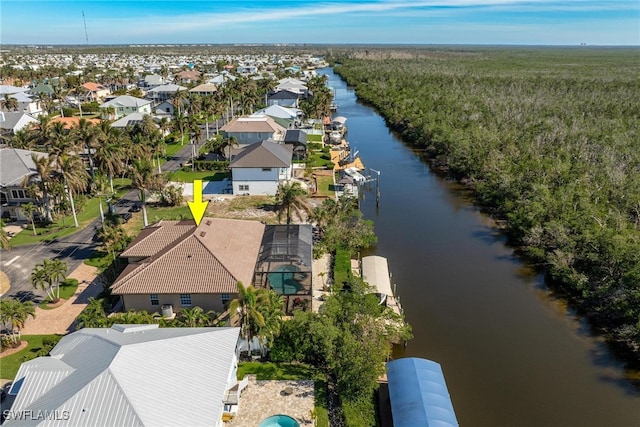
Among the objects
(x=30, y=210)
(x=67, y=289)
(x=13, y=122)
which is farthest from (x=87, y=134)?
(x=13, y=122)

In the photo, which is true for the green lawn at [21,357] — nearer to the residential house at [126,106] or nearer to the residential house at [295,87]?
the residential house at [126,106]

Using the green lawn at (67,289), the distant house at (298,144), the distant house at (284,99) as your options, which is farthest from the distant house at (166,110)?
the green lawn at (67,289)

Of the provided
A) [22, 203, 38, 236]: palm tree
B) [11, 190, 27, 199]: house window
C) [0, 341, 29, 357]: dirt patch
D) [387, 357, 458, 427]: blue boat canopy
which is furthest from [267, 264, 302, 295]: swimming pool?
[11, 190, 27, 199]: house window

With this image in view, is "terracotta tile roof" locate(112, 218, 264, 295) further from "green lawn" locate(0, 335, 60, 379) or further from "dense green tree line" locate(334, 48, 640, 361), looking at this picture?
"dense green tree line" locate(334, 48, 640, 361)

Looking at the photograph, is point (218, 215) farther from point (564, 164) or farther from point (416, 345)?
point (564, 164)

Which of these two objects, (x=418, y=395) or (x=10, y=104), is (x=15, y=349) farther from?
(x=10, y=104)
